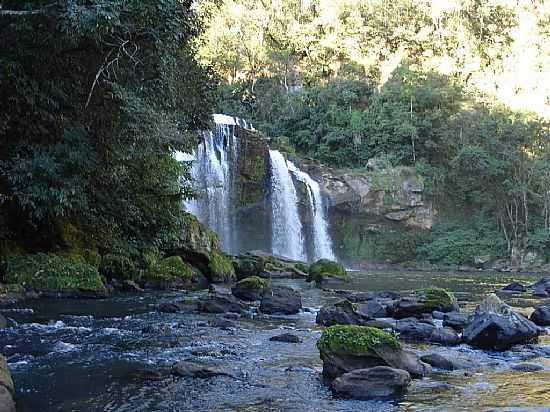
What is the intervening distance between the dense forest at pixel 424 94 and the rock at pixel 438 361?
30.6 meters

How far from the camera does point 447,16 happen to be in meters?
61.1

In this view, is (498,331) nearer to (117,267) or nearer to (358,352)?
(358,352)

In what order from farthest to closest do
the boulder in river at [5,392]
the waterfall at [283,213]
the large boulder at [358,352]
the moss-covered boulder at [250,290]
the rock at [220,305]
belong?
the waterfall at [283,213] → the moss-covered boulder at [250,290] → the rock at [220,305] → the large boulder at [358,352] → the boulder in river at [5,392]

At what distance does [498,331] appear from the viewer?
10.5 m

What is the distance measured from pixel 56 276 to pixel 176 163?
4.78m

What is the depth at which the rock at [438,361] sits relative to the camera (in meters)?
8.77

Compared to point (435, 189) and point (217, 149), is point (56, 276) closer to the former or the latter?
point (217, 149)

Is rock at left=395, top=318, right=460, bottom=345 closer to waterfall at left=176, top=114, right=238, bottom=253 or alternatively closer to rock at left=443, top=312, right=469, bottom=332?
rock at left=443, top=312, right=469, bottom=332

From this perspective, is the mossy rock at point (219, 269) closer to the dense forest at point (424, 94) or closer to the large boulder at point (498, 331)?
the large boulder at point (498, 331)

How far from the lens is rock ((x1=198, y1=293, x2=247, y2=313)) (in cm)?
1451

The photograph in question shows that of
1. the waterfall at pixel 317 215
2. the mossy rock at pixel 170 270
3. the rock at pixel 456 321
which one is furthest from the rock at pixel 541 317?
the waterfall at pixel 317 215

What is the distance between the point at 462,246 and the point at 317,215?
461 inches

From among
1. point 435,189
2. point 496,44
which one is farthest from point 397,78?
point 496,44

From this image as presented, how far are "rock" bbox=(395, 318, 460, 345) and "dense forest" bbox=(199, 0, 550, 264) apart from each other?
92.3 feet
